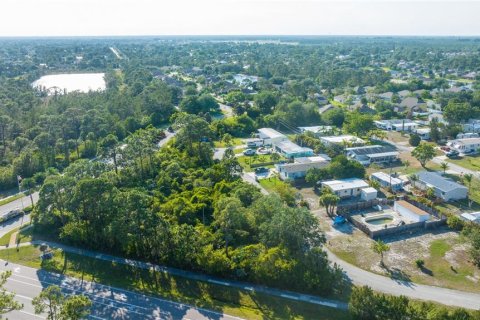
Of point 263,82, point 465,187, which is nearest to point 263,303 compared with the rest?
point 465,187

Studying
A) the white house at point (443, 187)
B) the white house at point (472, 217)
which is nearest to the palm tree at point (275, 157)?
the white house at point (443, 187)

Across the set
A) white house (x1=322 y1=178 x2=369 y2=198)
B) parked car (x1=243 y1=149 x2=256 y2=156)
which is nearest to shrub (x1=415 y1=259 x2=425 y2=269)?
white house (x1=322 y1=178 x2=369 y2=198)

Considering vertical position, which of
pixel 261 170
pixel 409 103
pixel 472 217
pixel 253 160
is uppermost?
pixel 409 103

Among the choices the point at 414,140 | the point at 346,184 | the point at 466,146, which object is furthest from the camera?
the point at 414,140

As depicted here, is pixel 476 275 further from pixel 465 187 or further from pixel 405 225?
A: pixel 465 187

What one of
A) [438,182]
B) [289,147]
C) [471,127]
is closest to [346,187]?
[438,182]

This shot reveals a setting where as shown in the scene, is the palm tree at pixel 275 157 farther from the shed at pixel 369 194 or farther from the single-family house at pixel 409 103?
the single-family house at pixel 409 103

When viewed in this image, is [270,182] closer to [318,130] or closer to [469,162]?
[318,130]

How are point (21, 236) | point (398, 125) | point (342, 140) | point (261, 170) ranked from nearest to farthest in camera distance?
point (21, 236) < point (261, 170) < point (342, 140) < point (398, 125)
